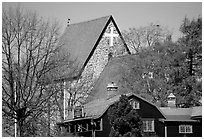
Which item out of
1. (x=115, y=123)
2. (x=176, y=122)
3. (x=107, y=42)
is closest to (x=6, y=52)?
(x=115, y=123)

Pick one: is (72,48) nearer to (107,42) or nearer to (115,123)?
(107,42)

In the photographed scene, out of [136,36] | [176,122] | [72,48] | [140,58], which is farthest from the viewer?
[72,48]

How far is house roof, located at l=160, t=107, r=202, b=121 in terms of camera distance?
15.6 metres

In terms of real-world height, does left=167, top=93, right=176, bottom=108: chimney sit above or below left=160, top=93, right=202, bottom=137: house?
above

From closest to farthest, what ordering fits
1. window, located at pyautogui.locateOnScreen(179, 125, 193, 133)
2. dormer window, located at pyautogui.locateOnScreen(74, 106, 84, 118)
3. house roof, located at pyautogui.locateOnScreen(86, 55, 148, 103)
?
1. window, located at pyautogui.locateOnScreen(179, 125, 193, 133)
2. dormer window, located at pyautogui.locateOnScreen(74, 106, 84, 118)
3. house roof, located at pyautogui.locateOnScreen(86, 55, 148, 103)

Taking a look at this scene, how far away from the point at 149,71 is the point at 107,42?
5320mm

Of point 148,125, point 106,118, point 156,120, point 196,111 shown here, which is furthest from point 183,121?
point 106,118

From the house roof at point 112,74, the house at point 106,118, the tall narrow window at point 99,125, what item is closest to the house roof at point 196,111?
the house at point 106,118

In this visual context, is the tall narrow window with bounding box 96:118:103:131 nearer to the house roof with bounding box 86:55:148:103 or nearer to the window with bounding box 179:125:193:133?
the window with bounding box 179:125:193:133

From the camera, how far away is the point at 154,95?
1741 centimetres

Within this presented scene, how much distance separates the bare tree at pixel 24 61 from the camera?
12.3 meters

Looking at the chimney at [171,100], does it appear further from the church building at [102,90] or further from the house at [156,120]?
the house at [156,120]

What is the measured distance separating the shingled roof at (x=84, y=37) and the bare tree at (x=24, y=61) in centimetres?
767

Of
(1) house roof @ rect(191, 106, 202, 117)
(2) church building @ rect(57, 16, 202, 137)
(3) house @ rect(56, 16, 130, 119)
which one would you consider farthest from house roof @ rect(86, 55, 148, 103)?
(1) house roof @ rect(191, 106, 202, 117)
